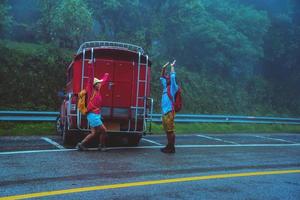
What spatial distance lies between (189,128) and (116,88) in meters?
7.04

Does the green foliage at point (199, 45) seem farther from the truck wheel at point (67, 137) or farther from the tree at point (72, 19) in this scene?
the truck wheel at point (67, 137)

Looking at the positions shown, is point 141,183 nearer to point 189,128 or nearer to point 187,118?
point 189,128

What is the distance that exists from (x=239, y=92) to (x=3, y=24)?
580 inches

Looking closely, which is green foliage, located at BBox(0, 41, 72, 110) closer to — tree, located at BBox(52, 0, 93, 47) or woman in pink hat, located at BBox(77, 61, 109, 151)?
tree, located at BBox(52, 0, 93, 47)

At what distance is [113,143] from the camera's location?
11656 millimetres

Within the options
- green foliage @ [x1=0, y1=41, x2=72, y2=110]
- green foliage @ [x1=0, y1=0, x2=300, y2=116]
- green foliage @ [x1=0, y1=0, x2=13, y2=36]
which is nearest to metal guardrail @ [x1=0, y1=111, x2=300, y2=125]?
green foliage @ [x1=0, y1=41, x2=72, y2=110]

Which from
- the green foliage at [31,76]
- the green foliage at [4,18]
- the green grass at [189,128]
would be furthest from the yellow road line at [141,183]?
the green foliage at [4,18]

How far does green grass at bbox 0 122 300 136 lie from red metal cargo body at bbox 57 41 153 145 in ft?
10.4

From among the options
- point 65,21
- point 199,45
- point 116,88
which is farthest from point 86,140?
point 199,45

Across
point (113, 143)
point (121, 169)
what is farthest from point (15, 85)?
point (121, 169)

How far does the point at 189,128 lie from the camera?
56.7 feet

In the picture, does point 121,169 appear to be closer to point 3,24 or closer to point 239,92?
point 3,24

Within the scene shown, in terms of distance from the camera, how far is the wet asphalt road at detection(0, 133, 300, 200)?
5.91 m

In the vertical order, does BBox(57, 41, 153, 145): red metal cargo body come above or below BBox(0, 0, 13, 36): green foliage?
below
